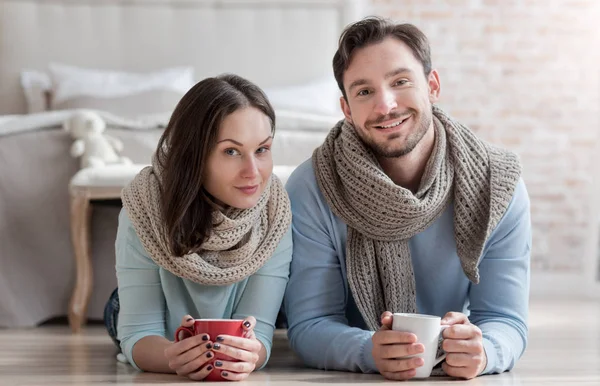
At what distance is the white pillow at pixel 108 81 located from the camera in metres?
4.09

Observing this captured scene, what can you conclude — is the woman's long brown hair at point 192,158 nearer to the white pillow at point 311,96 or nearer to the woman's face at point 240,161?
the woman's face at point 240,161

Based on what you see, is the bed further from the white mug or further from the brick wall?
the white mug

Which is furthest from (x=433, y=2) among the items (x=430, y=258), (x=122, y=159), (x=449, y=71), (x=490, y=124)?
(x=430, y=258)

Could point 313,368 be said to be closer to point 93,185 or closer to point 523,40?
point 93,185

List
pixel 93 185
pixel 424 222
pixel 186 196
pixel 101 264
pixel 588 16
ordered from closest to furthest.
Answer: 1. pixel 186 196
2. pixel 424 222
3. pixel 93 185
4. pixel 101 264
5. pixel 588 16

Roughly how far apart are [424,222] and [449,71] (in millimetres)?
2858

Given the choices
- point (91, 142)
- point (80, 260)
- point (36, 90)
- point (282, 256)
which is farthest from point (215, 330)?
point (36, 90)

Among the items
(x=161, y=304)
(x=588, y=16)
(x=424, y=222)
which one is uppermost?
(x=588, y=16)

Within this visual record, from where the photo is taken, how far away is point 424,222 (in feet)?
6.22

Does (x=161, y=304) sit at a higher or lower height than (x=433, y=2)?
lower

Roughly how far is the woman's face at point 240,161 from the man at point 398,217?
0.22 metres

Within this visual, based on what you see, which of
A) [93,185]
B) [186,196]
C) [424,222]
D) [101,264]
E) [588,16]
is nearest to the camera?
[186,196]

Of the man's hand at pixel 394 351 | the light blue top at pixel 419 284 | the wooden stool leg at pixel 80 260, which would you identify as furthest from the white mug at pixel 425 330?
the wooden stool leg at pixel 80 260

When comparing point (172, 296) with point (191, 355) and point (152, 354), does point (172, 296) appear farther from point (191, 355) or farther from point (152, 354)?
point (191, 355)
